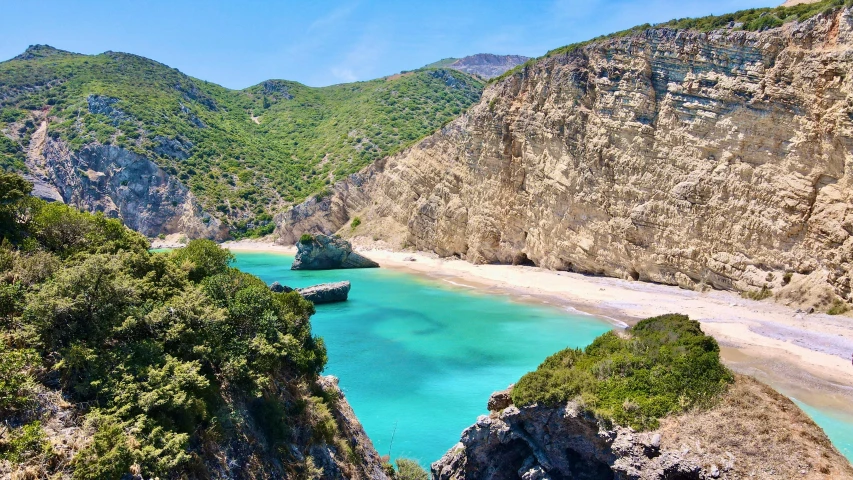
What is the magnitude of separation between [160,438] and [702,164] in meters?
33.6

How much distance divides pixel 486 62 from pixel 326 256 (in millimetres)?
149469

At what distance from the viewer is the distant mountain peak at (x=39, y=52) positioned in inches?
3738

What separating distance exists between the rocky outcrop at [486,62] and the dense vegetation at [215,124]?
71.6 meters

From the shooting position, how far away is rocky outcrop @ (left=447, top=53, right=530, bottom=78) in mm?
172875

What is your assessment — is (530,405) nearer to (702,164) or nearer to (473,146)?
(702,164)

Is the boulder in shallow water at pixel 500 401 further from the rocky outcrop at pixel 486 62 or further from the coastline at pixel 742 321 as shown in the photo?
the rocky outcrop at pixel 486 62

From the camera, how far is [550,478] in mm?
10750

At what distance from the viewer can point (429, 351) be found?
24.9 m

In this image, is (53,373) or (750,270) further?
(750,270)

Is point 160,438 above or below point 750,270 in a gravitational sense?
below

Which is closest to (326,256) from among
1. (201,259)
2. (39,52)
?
(201,259)

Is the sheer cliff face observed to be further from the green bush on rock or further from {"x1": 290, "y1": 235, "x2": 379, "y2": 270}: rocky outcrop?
the green bush on rock

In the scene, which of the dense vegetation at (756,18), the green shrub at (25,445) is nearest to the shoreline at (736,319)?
the dense vegetation at (756,18)

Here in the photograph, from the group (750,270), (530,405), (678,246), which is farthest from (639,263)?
(530,405)
